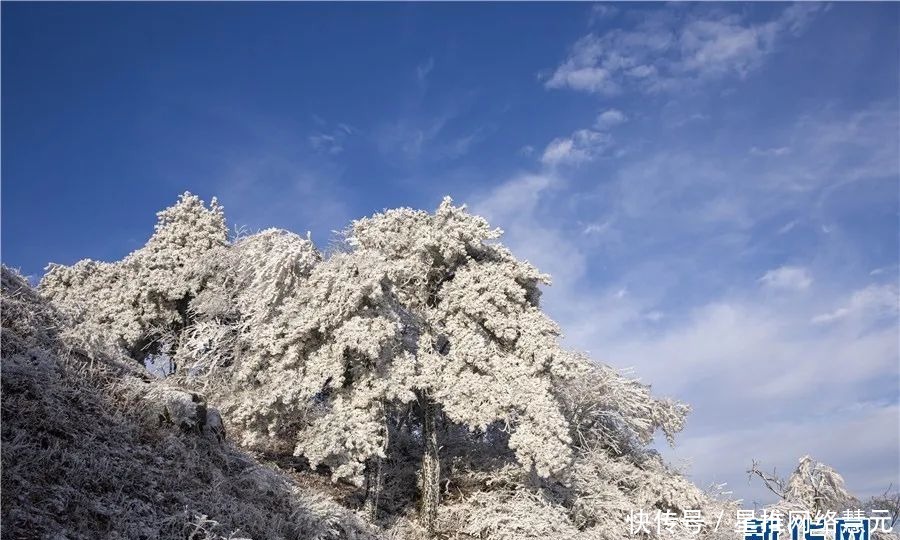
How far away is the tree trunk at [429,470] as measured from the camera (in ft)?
58.2

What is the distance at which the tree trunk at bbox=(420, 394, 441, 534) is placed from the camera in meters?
17.8

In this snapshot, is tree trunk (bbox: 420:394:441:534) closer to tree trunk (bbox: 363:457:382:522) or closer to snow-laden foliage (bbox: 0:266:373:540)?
tree trunk (bbox: 363:457:382:522)

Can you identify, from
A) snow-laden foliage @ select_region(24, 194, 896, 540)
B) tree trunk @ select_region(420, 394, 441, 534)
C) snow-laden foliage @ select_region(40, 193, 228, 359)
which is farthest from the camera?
snow-laden foliage @ select_region(40, 193, 228, 359)

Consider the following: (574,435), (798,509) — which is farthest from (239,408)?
(798,509)

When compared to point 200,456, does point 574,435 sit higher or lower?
higher

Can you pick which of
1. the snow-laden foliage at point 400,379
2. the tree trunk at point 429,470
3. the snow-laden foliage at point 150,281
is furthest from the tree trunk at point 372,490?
the snow-laden foliage at point 150,281

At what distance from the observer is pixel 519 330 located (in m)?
18.5

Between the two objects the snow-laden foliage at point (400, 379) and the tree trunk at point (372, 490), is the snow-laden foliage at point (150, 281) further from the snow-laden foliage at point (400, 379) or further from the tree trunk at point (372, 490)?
the tree trunk at point (372, 490)

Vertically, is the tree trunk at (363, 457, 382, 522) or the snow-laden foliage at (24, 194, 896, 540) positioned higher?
the snow-laden foliage at (24, 194, 896, 540)

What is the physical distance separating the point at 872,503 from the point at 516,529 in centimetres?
1525

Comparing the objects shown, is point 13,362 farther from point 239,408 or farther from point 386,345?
point 386,345

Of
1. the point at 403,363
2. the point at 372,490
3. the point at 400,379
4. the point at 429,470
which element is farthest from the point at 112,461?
the point at 429,470

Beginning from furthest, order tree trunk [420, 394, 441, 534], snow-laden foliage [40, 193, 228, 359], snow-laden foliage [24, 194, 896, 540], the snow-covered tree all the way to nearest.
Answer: snow-laden foliage [40, 193, 228, 359]
tree trunk [420, 394, 441, 534]
the snow-covered tree
snow-laden foliage [24, 194, 896, 540]

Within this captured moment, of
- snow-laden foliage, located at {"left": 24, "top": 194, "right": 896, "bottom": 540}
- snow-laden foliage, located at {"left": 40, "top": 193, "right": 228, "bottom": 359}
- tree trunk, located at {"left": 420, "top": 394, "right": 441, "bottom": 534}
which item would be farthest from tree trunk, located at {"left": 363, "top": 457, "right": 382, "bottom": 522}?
snow-laden foliage, located at {"left": 40, "top": 193, "right": 228, "bottom": 359}
